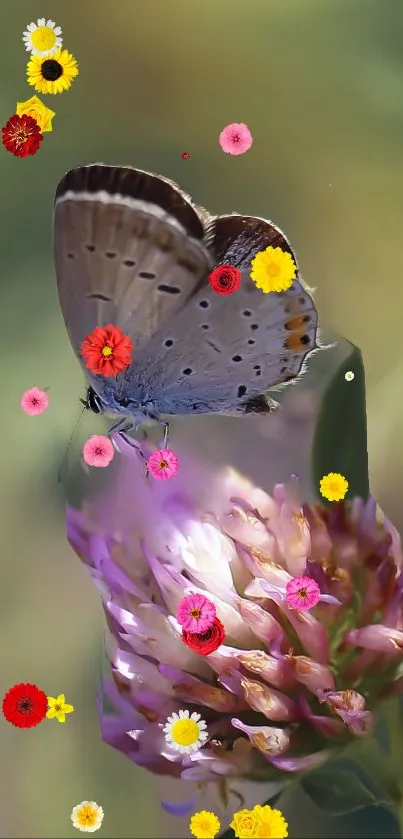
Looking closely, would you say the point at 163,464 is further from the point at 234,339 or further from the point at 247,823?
the point at 247,823

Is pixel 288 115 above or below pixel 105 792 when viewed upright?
above

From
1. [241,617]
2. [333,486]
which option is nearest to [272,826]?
[241,617]

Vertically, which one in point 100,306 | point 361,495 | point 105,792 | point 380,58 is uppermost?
point 380,58

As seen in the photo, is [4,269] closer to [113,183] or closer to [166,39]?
[113,183]

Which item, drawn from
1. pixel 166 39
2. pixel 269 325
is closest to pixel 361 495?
pixel 269 325

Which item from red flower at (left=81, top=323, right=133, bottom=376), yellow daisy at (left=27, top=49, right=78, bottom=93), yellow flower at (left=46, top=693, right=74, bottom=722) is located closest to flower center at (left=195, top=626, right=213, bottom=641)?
yellow flower at (left=46, top=693, right=74, bottom=722)

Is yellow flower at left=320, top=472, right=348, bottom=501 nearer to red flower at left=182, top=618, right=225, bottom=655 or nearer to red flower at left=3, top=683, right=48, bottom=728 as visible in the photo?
red flower at left=182, top=618, right=225, bottom=655
